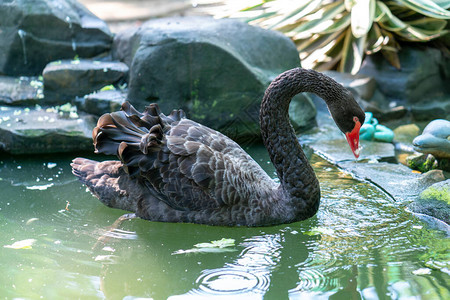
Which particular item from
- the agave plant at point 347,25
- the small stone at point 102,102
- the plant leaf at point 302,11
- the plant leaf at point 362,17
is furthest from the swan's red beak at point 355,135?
the plant leaf at point 302,11

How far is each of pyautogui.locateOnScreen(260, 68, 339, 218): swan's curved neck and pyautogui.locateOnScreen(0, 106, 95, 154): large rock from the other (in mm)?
2072

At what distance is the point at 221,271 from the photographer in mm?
3467

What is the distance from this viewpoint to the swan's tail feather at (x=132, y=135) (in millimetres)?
4051

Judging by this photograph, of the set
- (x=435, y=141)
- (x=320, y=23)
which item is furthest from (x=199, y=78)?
(x=435, y=141)

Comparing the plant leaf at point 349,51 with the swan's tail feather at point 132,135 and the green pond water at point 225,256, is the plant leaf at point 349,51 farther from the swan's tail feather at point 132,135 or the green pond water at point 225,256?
the swan's tail feather at point 132,135

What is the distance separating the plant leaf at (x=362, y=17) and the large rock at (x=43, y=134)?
2803mm

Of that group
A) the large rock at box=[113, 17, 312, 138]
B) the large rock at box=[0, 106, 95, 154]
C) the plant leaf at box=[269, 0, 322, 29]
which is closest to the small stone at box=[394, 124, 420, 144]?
the large rock at box=[113, 17, 312, 138]

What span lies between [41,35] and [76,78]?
0.87 metres

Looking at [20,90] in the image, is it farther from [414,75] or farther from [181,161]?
[414,75]

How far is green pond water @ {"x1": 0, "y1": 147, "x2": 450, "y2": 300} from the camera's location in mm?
3264

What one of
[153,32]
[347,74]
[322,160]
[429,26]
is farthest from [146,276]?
[429,26]

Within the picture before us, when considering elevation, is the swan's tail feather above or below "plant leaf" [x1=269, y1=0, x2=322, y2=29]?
below

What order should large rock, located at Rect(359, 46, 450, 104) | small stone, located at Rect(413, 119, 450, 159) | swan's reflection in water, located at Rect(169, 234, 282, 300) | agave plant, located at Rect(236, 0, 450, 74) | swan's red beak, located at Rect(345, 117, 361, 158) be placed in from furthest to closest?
large rock, located at Rect(359, 46, 450, 104) → agave plant, located at Rect(236, 0, 450, 74) → small stone, located at Rect(413, 119, 450, 159) → swan's red beak, located at Rect(345, 117, 361, 158) → swan's reflection in water, located at Rect(169, 234, 282, 300)

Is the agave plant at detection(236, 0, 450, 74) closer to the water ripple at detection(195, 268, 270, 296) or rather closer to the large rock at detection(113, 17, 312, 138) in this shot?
the large rock at detection(113, 17, 312, 138)
